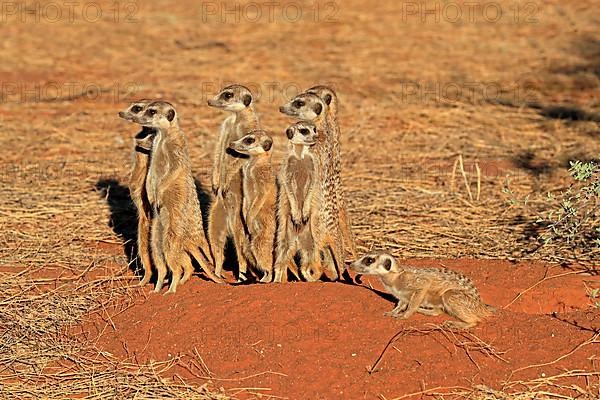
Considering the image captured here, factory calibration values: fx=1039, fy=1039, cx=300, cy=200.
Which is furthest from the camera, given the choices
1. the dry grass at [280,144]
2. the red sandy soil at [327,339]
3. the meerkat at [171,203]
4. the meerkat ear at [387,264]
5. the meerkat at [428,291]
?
the meerkat at [171,203]

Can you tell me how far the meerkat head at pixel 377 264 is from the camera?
262 inches

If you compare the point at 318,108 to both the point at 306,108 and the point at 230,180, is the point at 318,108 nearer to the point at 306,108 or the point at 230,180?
the point at 306,108

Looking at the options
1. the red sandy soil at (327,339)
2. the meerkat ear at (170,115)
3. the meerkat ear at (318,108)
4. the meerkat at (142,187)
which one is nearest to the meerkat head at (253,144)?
the meerkat ear at (170,115)

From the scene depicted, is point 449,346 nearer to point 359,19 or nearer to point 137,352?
point 137,352

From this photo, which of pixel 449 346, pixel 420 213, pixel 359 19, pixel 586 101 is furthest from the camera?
pixel 359 19

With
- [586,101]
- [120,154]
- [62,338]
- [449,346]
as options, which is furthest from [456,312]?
[586,101]

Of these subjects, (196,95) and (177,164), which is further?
(196,95)

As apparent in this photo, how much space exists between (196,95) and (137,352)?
27.7ft

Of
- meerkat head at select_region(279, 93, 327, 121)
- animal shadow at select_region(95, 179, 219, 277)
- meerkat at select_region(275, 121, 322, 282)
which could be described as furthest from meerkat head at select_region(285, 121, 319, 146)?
animal shadow at select_region(95, 179, 219, 277)

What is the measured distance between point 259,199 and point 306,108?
892mm

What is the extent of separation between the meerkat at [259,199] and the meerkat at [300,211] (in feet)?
0.48

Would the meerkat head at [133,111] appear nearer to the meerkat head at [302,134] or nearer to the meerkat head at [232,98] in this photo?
the meerkat head at [232,98]

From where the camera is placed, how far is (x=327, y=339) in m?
6.22

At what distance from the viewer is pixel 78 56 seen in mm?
16859
